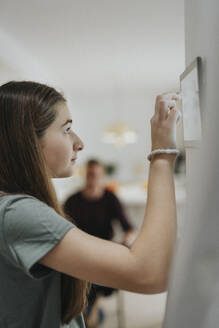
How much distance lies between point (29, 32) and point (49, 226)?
125 centimetres

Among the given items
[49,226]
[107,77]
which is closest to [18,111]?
[49,226]

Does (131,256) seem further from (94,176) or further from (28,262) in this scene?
(94,176)

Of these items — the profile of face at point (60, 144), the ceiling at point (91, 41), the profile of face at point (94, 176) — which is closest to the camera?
the profile of face at point (60, 144)

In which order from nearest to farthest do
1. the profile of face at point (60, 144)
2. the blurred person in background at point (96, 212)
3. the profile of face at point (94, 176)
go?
the profile of face at point (60, 144)
the blurred person in background at point (96, 212)
the profile of face at point (94, 176)

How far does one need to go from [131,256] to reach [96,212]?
1.31m

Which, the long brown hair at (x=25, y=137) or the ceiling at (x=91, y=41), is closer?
the long brown hair at (x=25, y=137)

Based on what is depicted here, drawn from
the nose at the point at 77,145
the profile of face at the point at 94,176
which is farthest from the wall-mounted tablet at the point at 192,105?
the profile of face at the point at 94,176

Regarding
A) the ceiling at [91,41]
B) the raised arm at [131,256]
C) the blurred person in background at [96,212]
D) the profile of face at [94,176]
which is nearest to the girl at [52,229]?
the raised arm at [131,256]

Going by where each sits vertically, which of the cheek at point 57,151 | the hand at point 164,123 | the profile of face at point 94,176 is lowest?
the profile of face at point 94,176

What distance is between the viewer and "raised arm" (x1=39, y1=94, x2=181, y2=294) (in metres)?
0.40

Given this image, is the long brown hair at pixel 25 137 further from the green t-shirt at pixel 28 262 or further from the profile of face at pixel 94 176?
the profile of face at pixel 94 176

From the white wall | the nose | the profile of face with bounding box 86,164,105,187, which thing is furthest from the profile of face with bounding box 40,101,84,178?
the profile of face with bounding box 86,164,105,187

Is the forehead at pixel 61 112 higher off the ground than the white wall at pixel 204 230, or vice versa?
the forehead at pixel 61 112

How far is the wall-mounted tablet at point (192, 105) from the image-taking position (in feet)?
1.45
